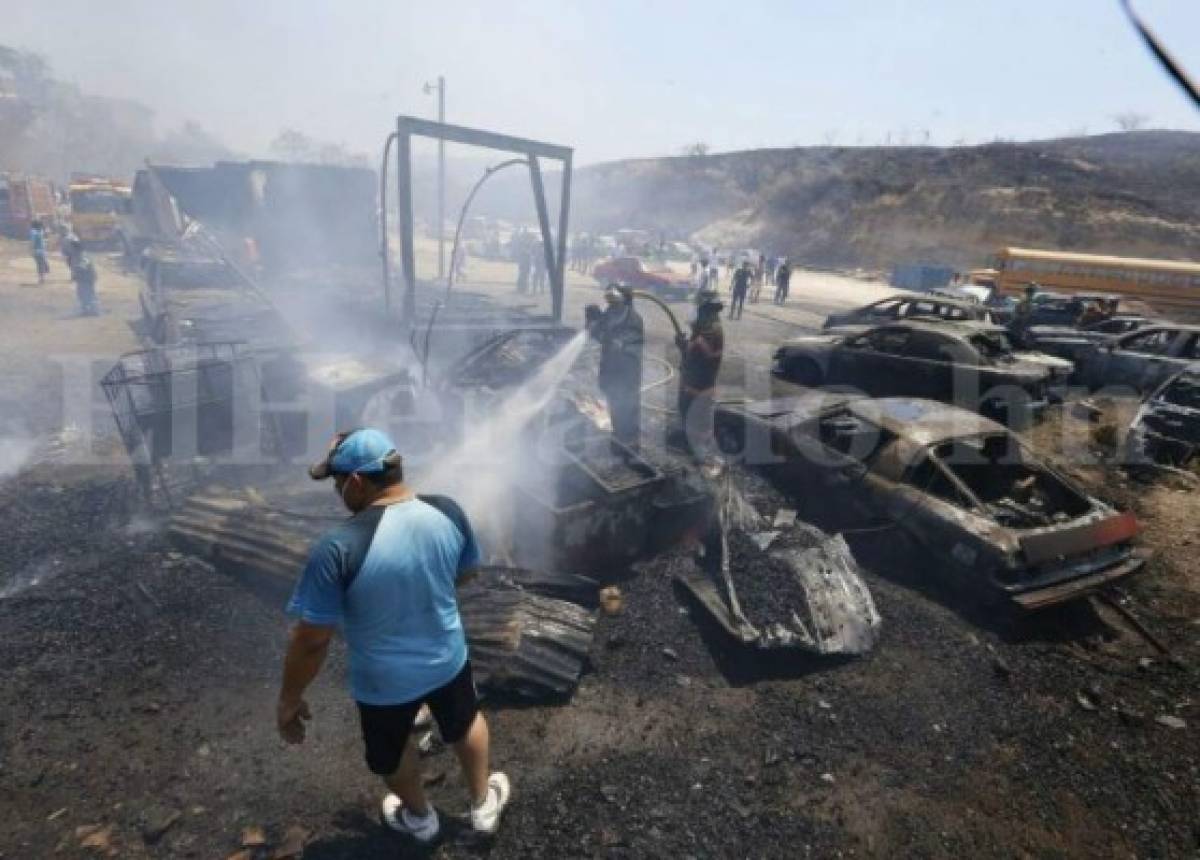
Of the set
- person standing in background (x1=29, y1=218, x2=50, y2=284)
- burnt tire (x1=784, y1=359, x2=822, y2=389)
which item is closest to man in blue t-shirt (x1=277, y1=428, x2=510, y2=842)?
burnt tire (x1=784, y1=359, x2=822, y2=389)

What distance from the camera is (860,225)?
36.2 meters

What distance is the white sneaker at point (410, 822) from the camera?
3.18m

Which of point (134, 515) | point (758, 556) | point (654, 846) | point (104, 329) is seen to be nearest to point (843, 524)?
point (758, 556)

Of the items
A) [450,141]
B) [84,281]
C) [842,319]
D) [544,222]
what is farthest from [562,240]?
[84,281]

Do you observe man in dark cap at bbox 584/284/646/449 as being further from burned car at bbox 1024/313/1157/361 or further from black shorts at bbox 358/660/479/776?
burned car at bbox 1024/313/1157/361

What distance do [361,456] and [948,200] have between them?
38.3 meters

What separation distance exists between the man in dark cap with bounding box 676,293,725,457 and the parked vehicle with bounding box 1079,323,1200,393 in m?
7.29

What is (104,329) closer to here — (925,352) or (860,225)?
(925,352)

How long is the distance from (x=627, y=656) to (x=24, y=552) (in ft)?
15.9

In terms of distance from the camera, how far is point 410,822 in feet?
10.5

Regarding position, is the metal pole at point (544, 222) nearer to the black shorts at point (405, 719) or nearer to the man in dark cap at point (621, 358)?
the man in dark cap at point (621, 358)

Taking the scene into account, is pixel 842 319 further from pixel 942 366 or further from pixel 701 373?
pixel 701 373

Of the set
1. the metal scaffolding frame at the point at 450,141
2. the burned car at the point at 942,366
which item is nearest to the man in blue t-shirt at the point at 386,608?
the metal scaffolding frame at the point at 450,141

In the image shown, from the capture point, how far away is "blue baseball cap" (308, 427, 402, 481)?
269 cm
